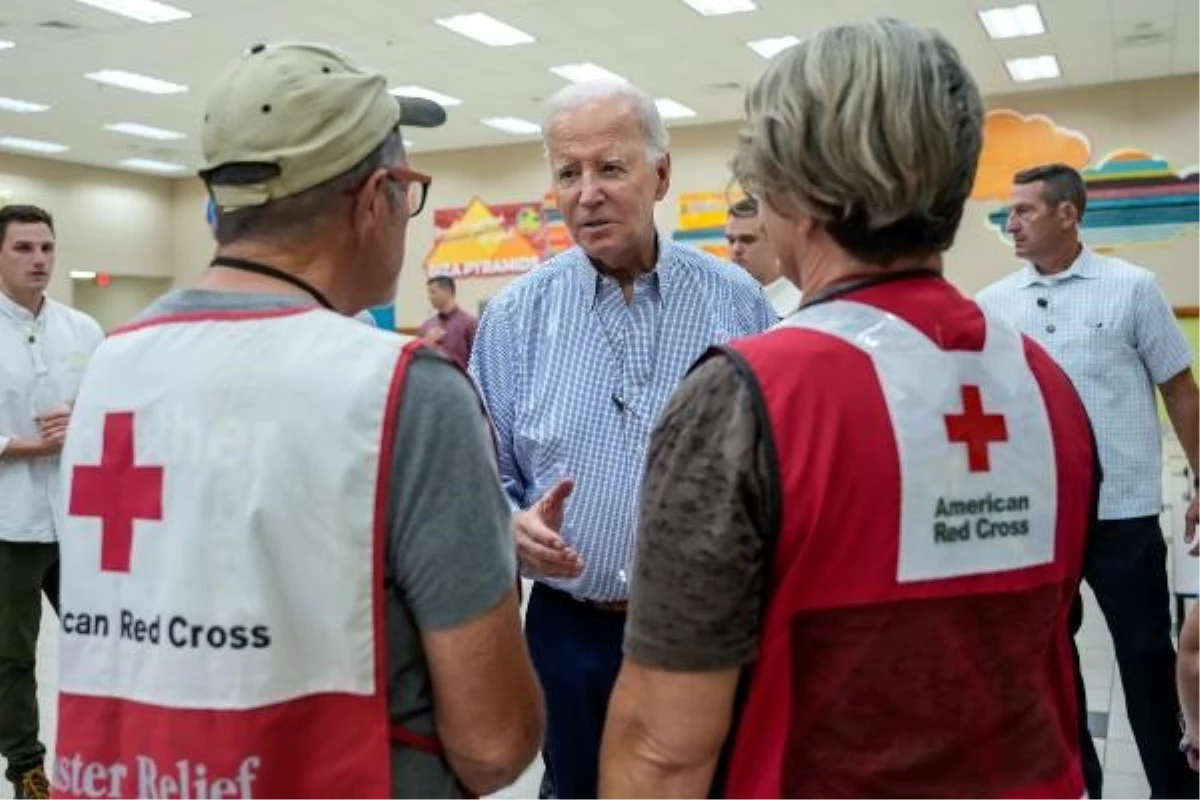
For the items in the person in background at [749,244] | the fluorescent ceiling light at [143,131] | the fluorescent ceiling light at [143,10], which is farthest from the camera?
the fluorescent ceiling light at [143,131]

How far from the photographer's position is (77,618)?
113cm

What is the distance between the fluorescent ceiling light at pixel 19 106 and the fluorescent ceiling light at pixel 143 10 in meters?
3.83

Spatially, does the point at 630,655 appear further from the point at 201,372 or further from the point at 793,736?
the point at 201,372

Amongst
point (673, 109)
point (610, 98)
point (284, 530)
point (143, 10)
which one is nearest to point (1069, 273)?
point (610, 98)

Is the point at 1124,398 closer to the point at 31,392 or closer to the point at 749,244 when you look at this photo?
the point at 749,244

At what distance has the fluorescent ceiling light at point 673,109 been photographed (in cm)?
1269

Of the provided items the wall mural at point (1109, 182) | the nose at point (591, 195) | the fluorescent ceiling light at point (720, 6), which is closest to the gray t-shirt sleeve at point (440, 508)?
the nose at point (591, 195)

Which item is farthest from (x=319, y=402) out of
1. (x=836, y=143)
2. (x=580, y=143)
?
(x=580, y=143)

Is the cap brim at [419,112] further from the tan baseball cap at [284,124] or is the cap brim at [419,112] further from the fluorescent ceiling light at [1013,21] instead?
the fluorescent ceiling light at [1013,21]

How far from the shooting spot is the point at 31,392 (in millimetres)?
3480

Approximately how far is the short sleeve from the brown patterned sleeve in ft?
9.46

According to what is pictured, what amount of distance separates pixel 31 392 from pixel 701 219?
11505 mm

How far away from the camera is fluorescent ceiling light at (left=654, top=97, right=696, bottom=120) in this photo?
41.6ft

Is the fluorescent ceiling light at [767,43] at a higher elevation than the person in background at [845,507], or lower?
higher
